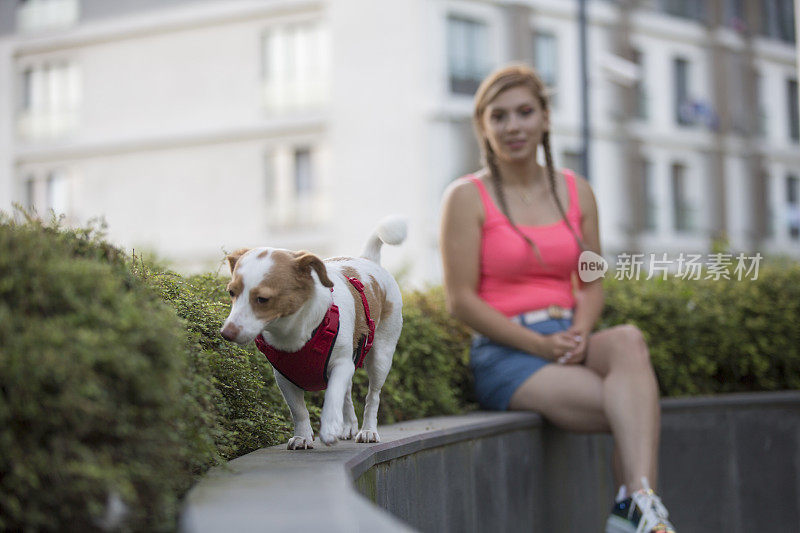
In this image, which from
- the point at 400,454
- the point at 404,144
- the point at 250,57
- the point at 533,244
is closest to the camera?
the point at 400,454

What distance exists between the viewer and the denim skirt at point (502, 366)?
452cm

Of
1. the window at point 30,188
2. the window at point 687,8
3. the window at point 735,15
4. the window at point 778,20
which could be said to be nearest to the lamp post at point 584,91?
the window at point 687,8

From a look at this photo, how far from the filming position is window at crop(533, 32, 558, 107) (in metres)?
25.0

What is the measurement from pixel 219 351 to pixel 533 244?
1984 mm

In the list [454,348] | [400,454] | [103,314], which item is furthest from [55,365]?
[454,348]

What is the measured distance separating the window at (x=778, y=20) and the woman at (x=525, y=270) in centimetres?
2857

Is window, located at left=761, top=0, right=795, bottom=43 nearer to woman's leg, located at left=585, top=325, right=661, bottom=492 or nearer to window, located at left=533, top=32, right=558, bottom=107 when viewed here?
window, located at left=533, top=32, right=558, bottom=107

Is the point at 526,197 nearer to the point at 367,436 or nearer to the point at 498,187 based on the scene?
the point at 498,187

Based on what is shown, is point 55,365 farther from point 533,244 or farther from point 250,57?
point 250,57

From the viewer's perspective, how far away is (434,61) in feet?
74.0

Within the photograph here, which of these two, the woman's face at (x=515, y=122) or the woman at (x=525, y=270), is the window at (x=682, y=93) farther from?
the woman's face at (x=515, y=122)

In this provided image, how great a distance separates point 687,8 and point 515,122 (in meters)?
26.1

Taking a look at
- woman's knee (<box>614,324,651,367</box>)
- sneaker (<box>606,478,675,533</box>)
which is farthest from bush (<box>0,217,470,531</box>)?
woman's knee (<box>614,324,651,367</box>)

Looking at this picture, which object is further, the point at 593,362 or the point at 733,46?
the point at 733,46
